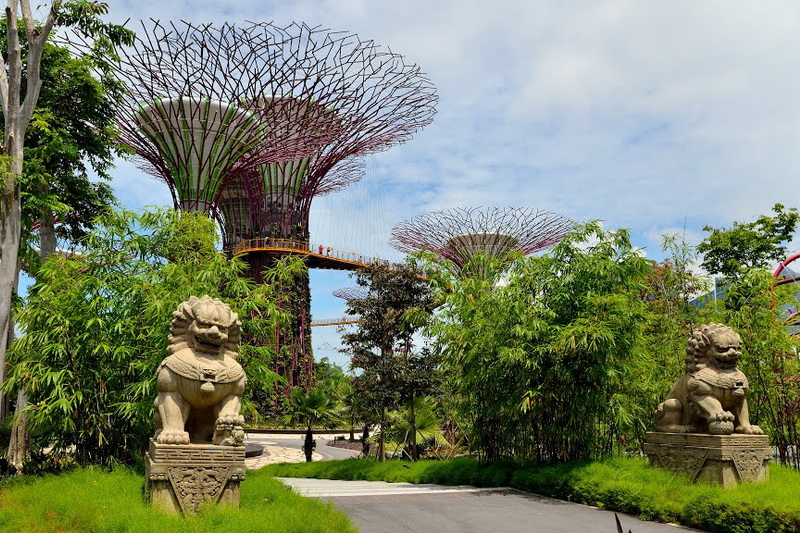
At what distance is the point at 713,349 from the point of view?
6.36m

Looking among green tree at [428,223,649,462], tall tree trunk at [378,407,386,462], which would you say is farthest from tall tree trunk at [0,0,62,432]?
tall tree trunk at [378,407,386,462]

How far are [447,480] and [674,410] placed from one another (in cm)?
340

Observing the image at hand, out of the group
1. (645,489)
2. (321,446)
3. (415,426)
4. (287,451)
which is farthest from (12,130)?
(321,446)

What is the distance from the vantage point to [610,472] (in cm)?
681

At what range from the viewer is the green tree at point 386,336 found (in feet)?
35.0

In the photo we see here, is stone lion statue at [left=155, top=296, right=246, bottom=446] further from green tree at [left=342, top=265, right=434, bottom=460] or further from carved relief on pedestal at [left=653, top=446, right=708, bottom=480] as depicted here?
green tree at [left=342, top=265, right=434, bottom=460]

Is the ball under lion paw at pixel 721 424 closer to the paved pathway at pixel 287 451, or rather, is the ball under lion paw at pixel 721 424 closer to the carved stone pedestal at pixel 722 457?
the carved stone pedestal at pixel 722 457

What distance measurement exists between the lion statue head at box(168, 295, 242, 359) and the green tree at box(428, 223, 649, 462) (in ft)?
11.5

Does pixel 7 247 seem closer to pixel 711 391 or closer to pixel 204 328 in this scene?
pixel 204 328

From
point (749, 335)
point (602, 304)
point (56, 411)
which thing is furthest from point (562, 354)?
point (56, 411)

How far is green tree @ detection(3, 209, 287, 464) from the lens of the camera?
6.39m

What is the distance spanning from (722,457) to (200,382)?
4.81m

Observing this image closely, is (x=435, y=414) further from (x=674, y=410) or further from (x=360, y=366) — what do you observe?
(x=674, y=410)

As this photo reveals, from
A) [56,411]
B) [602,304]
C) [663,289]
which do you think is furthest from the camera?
[663,289]
